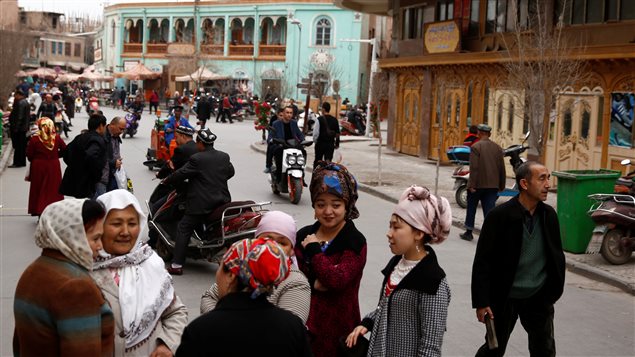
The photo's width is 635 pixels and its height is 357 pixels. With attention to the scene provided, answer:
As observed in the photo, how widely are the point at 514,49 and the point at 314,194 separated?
1787 centimetres

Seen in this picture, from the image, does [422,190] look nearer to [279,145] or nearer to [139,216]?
[139,216]

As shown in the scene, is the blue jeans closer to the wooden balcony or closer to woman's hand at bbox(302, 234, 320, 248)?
woman's hand at bbox(302, 234, 320, 248)

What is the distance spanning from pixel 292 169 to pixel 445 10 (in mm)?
13149

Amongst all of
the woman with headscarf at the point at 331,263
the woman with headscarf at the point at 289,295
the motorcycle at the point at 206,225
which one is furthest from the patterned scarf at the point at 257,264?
the motorcycle at the point at 206,225

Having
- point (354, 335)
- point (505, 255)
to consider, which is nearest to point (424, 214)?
point (354, 335)

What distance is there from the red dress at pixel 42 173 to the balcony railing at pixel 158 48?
62.4 m

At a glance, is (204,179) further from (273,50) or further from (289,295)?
(273,50)

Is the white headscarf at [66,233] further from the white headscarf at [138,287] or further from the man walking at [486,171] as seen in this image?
the man walking at [486,171]

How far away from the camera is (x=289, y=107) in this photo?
17.6 meters

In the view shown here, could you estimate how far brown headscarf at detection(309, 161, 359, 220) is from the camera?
4.97 m

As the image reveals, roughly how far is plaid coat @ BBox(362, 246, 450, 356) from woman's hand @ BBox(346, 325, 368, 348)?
100 millimetres

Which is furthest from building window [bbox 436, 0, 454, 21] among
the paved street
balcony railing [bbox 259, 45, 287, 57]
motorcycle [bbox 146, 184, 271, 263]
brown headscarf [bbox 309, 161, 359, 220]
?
balcony railing [bbox 259, 45, 287, 57]

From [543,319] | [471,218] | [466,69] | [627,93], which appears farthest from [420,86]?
[543,319]

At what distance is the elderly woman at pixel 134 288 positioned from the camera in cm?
409
